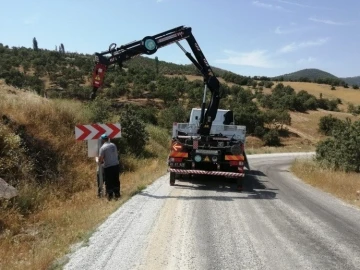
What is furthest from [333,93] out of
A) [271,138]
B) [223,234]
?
[223,234]

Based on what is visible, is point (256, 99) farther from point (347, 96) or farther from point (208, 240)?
point (208, 240)

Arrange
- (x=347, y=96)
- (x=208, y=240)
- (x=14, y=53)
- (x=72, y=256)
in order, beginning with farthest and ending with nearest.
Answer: (x=347, y=96)
(x=14, y=53)
(x=208, y=240)
(x=72, y=256)

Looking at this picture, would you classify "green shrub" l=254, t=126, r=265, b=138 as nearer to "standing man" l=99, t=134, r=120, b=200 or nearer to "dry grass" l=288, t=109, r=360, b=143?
"dry grass" l=288, t=109, r=360, b=143

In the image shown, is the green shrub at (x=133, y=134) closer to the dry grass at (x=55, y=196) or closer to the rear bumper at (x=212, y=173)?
the dry grass at (x=55, y=196)

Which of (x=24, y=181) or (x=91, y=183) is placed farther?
(x=91, y=183)

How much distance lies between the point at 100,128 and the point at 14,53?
74.6 meters

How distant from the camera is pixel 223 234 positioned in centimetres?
690

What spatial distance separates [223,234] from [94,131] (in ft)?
17.6

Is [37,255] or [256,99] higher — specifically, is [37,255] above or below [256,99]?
below

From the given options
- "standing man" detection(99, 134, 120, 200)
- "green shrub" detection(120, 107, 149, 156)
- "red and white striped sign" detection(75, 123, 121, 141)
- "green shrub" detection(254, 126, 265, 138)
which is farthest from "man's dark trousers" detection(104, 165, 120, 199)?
"green shrub" detection(254, 126, 265, 138)

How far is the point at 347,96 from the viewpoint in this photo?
10581 centimetres

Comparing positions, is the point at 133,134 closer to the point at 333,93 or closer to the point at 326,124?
the point at 326,124

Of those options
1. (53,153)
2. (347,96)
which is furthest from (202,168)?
(347,96)

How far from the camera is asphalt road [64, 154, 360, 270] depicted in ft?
18.2
